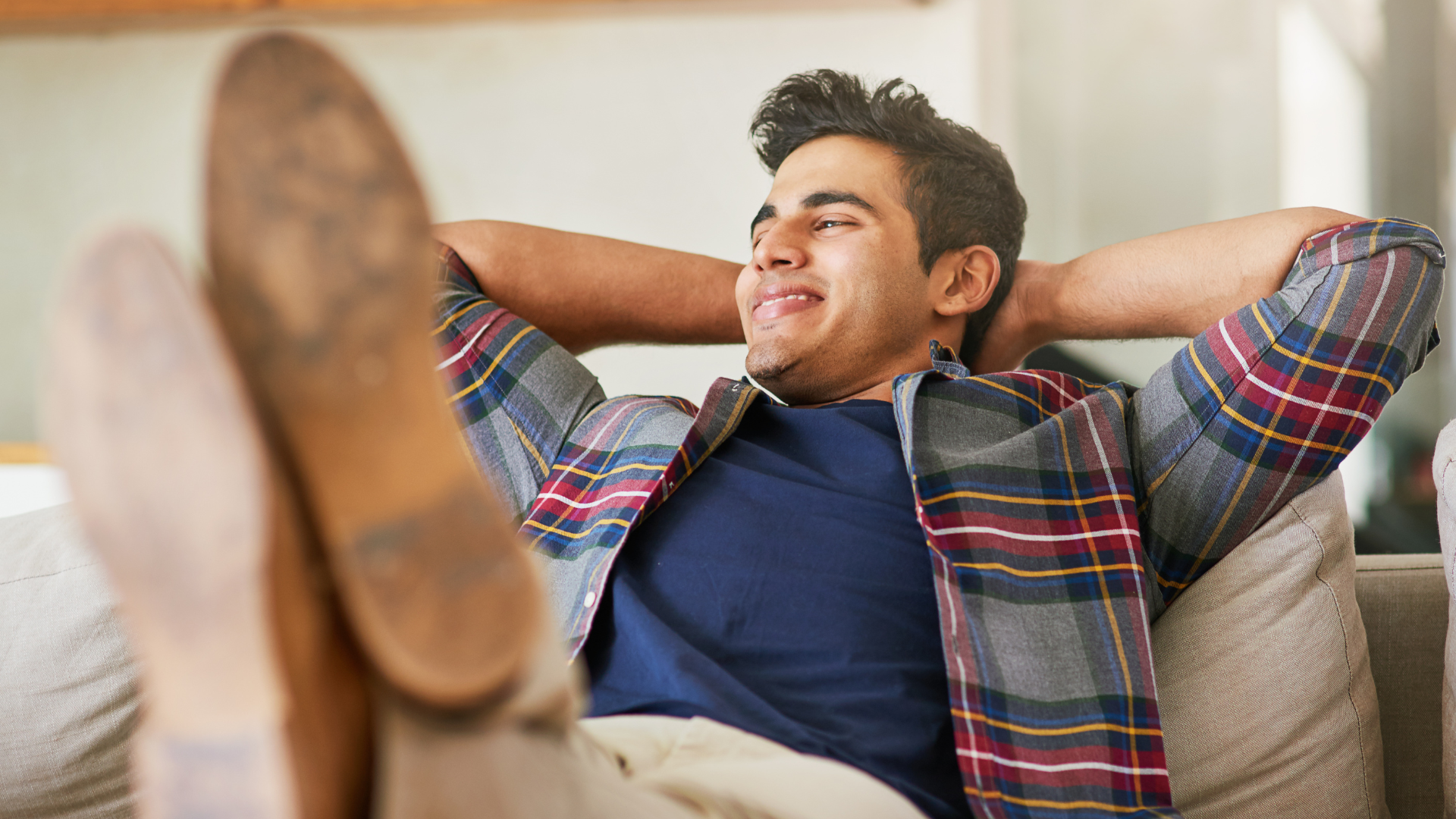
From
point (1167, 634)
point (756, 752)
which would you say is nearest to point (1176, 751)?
point (1167, 634)

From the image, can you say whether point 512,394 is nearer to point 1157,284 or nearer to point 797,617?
point 797,617

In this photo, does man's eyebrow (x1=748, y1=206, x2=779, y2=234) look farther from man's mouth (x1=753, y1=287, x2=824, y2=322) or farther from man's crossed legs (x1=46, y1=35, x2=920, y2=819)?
man's crossed legs (x1=46, y1=35, x2=920, y2=819)

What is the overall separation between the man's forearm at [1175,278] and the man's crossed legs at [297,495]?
1.06 meters

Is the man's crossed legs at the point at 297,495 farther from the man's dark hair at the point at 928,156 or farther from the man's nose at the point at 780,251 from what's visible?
the man's dark hair at the point at 928,156

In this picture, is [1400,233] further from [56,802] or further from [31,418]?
[31,418]

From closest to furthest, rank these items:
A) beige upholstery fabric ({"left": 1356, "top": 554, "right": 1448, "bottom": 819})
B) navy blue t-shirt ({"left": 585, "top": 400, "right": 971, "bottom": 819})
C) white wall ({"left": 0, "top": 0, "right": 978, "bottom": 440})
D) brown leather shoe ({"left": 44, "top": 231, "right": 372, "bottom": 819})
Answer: brown leather shoe ({"left": 44, "top": 231, "right": 372, "bottom": 819}) → navy blue t-shirt ({"left": 585, "top": 400, "right": 971, "bottom": 819}) → beige upholstery fabric ({"left": 1356, "top": 554, "right": 1448, "bottom": 819}) → white wall ({"left": 0, "top": 0, "right": 978, "bottom": 440})

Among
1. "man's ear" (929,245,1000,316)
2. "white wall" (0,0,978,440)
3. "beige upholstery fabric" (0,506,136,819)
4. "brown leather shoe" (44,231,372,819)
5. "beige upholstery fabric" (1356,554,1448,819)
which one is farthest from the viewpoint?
"white wall" (0,0,978,440)

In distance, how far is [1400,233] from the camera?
1.12m

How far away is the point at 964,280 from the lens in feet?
4.70

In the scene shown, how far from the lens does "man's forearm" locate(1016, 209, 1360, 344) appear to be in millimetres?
1204

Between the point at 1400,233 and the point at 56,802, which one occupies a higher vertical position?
the point at 1400,233

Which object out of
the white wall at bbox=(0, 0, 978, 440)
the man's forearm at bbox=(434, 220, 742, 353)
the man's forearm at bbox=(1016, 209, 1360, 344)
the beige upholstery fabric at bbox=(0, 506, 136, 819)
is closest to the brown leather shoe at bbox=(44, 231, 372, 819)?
the beige upholstery fabric at bbox=(0, 506, 136, 819)

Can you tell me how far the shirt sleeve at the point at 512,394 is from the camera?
1223mm

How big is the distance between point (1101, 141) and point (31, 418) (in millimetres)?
3061
